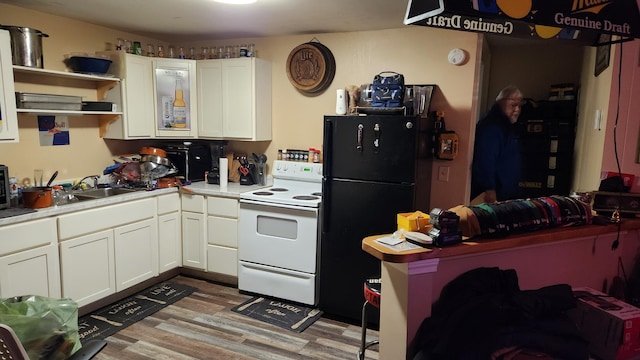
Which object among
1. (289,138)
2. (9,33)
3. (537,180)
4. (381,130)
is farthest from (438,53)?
(9,33)

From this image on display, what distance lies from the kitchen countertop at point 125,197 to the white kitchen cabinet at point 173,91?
56 cm

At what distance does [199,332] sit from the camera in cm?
291

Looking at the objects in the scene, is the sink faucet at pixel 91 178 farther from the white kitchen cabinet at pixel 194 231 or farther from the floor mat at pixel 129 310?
the floor mat at pixel 129 310

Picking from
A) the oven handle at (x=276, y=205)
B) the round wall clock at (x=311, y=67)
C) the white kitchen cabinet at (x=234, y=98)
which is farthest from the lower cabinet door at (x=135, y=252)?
the round wall clock at (x=311, y=67)

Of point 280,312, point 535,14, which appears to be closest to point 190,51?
point 280,312

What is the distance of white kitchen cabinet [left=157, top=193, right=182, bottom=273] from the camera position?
3.63 m

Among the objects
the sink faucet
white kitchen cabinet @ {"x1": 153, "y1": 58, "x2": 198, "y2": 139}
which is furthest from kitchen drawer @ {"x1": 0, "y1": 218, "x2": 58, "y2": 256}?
white kitchen cabinet @ {"x1": 153, "y1": 58, "x2": 198, "y2": 139}

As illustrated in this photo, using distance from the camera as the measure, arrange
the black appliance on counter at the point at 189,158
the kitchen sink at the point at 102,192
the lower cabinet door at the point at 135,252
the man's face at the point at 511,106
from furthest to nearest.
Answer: the black appliance on counter at the point at 189,158
the kitchen sink at the point at 102,192
the lower cabinet door at the point at 135,252
the man's face at the point at 511,106

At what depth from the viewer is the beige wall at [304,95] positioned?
3.17m

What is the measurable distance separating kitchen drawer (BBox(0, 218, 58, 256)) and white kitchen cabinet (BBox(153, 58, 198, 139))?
1416 mm

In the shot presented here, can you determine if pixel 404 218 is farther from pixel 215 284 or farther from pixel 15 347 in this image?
pixel 215 284

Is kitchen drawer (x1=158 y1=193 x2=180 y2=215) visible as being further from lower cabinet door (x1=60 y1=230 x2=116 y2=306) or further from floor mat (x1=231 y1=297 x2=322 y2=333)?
floor mat (x1=231 y1=297 x2=322 y2=333)

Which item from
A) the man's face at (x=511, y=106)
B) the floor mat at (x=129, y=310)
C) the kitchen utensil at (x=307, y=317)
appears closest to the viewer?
the floor mat at (x=129, y=310)

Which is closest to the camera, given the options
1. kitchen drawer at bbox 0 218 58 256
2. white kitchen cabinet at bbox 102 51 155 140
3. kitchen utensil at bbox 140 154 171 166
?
kitchen drawer at bbox 0 218 58 256
